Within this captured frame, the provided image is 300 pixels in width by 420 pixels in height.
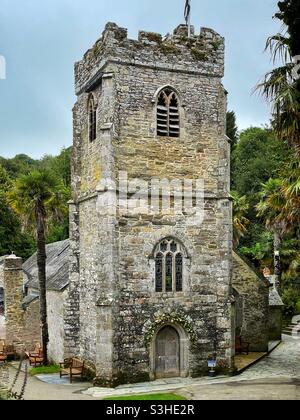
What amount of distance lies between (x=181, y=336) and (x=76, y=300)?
16.1 feet

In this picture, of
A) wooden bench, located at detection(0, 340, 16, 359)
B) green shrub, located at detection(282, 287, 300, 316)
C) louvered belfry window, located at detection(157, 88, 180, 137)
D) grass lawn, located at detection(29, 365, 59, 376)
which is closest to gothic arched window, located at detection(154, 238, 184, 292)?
louvered belfry window, located at detection(157, 88, 180, 137)

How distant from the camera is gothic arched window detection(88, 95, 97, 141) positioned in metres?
22.8

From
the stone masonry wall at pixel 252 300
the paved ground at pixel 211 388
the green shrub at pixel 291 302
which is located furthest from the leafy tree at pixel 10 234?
the paved ground at pixel 211 388

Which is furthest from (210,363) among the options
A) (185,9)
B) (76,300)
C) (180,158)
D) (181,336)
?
(185,9)

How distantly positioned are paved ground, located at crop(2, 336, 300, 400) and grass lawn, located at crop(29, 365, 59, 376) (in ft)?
3.28

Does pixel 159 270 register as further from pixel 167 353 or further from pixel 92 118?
pixel 92 118

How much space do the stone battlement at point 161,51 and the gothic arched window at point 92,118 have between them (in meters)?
0.83

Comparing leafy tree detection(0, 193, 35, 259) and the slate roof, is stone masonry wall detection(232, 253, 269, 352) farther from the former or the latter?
leafy tree detection(0, 193, 35, 259)

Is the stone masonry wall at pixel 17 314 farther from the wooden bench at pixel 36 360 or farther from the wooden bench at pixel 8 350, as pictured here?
the wooden bench at pixel 36 360

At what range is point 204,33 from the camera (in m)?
22.6

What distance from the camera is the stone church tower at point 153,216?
67.3 ft

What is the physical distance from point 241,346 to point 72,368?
9.39 meters

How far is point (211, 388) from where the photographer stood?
19.5m

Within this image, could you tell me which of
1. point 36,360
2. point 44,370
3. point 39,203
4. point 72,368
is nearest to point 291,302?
point 36,360
